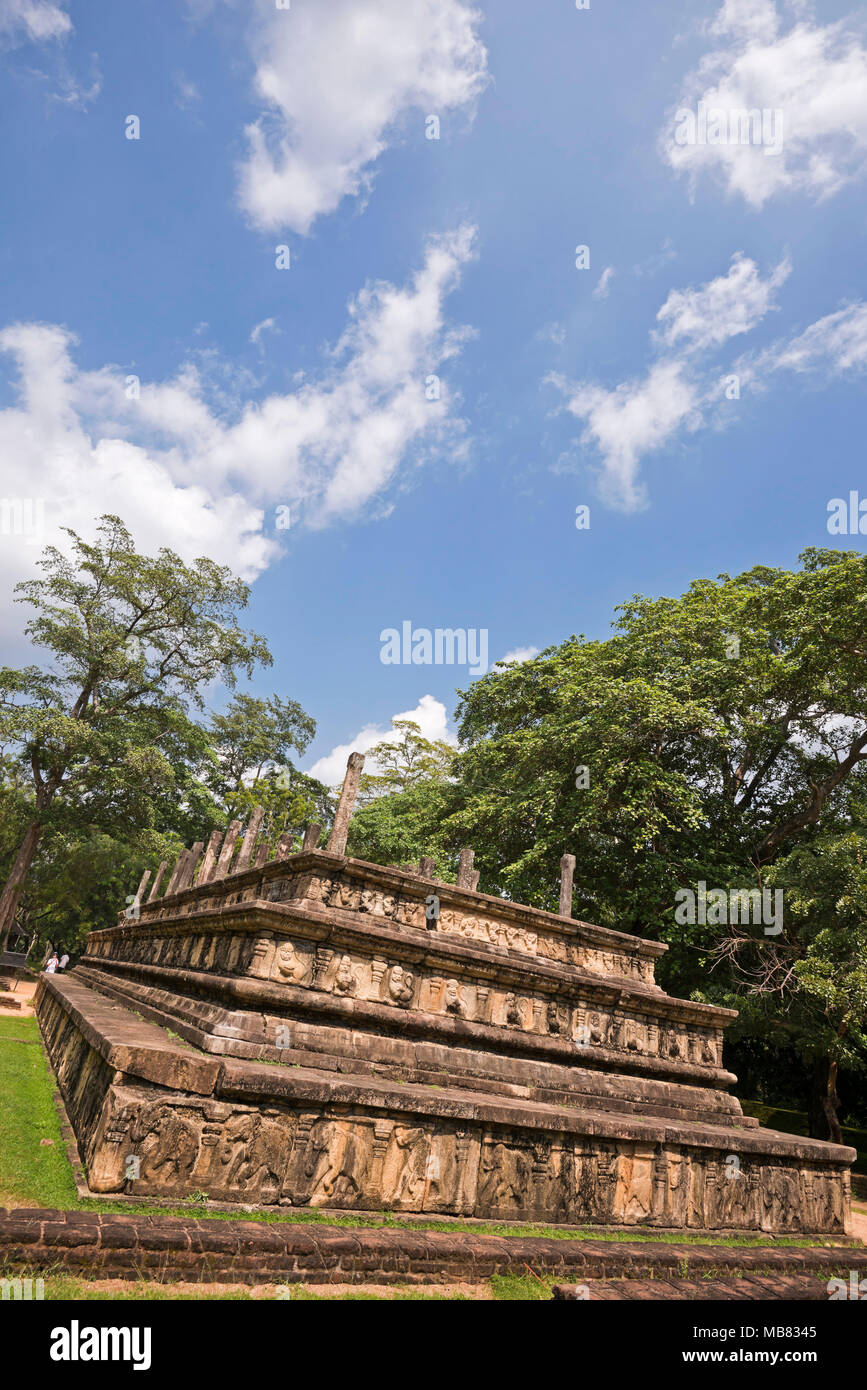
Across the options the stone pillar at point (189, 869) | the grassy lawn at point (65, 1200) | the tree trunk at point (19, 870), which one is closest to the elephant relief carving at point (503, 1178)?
the grassy lawn at point (65, 1200)

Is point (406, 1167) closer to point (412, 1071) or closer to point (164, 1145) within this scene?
point (412, 1071)

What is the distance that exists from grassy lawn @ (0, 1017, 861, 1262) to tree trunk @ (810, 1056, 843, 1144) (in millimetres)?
8842

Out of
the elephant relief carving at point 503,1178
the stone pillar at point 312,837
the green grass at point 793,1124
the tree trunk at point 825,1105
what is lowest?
the green grass at point 793,1124

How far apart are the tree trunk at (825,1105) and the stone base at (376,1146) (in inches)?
361

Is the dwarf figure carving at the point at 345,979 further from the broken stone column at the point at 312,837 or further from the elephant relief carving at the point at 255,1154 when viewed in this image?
the elephant relief carving at the point at 255,1154

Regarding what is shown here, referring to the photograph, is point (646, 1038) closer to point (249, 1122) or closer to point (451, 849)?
point (249, 1122)

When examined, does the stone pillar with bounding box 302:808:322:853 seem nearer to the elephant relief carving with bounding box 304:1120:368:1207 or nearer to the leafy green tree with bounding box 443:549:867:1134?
the elephant relief carving with bounding box 304:1120:368:1207

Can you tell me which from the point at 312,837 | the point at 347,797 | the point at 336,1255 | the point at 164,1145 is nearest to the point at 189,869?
the point at 312,837

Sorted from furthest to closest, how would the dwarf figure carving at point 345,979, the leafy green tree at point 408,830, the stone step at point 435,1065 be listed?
the leafy green tree at point 408,830 < the dwarf figure carving at point 345,979 < the stone step at point 435,1065

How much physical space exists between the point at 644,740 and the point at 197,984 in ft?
42.6

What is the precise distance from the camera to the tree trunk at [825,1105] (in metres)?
16.2

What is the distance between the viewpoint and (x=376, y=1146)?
582cm

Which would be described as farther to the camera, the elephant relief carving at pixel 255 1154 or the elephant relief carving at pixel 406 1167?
the elephant relief carving at pixel 406 1167

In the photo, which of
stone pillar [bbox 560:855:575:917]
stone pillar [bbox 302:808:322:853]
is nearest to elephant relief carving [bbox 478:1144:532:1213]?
stone pillar [bbox 302:808:322:853]
